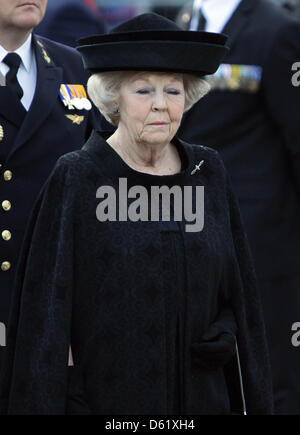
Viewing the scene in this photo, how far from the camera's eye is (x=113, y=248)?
399cm

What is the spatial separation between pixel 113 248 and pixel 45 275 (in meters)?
0.22

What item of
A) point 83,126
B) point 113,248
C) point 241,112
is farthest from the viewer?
point 241,112

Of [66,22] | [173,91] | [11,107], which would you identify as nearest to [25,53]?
[11,107]

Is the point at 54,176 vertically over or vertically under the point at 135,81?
under

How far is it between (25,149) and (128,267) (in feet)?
2.50

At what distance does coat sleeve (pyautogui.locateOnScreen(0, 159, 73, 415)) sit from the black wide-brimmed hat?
35 cm

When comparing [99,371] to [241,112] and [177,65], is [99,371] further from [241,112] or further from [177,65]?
[241,112]

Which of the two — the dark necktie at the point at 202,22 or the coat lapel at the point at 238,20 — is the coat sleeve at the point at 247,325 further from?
the dark necktie at the point at 202,22

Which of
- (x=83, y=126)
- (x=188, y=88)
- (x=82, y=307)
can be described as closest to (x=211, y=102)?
(x=83, y=126)

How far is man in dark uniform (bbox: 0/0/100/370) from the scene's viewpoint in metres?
4.52

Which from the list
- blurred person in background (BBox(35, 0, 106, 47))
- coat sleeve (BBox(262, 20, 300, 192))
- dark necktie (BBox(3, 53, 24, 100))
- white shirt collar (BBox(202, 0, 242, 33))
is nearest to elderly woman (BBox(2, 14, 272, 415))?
dark necktie (BBox(3, 53, 24, 100))

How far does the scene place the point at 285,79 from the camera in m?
5.62

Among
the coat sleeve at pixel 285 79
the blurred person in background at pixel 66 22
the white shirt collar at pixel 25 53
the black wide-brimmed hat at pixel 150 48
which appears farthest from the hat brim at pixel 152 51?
the blurred person in background at pixel 66 22

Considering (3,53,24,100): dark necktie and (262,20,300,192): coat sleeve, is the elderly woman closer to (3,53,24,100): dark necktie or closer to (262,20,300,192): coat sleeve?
(3,53,24,100): dark necktie
